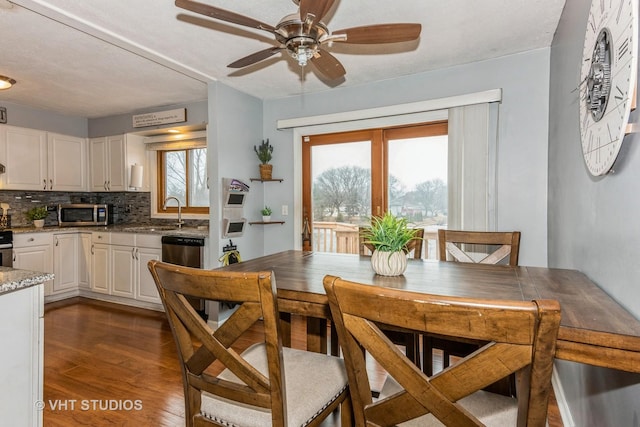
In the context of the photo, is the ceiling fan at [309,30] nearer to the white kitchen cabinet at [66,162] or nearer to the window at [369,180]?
the window at [369,180]

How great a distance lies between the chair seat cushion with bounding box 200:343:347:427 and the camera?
1.14 m

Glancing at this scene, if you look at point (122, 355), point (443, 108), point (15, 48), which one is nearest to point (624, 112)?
point (443, 108)

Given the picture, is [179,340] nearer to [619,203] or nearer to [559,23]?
[619,203]

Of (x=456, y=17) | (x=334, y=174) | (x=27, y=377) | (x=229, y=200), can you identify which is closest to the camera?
(x=27, y=377)

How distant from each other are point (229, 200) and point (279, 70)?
1.29 metres

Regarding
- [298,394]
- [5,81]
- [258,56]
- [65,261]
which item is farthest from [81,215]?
[298,394]

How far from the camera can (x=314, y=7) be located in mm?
1505

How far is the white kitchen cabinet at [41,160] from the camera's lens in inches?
159

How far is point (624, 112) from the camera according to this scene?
1.05m

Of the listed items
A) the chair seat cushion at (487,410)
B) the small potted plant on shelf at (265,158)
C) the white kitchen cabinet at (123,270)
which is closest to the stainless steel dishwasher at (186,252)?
the white kitchen cabinet at (123,270)

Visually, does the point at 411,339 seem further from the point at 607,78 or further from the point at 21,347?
the point at 21,347

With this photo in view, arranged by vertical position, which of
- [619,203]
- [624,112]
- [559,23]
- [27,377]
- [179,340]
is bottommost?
[27,377]

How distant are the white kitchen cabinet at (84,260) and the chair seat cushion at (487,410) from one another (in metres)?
4.40

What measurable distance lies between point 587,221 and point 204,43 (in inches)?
103
